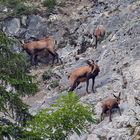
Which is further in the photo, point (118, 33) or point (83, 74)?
point (118, 33)

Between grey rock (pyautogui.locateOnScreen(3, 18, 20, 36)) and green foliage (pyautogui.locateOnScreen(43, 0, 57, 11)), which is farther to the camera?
green foliage (pyautogui.locateOnScreen(43, 0, 57, 11))

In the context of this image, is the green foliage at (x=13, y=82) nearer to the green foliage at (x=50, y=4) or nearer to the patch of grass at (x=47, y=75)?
the patch of grass at (x=47, y=75)

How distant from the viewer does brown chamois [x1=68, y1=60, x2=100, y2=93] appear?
2052 centimetres

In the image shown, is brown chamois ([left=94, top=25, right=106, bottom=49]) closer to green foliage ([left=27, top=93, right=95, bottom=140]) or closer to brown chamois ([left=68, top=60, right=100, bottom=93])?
brown chamois ([left=68, top=60, right=100, bottom=93])

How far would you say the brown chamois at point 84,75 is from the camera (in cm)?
2052

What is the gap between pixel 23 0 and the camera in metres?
30.6

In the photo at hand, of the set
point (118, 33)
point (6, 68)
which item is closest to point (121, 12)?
point (118, 33)

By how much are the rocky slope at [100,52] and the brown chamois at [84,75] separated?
348 millimetres

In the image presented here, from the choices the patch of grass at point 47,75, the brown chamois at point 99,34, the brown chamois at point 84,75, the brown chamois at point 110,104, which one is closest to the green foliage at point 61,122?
the brown chamois at point 110,104

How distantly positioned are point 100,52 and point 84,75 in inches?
123

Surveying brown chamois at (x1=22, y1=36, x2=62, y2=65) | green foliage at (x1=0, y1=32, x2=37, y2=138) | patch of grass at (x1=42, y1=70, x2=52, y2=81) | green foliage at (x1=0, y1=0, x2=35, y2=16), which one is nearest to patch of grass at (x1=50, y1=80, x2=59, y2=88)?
patch of grass at (x1=42, y1=70, x2=52, y2=81)

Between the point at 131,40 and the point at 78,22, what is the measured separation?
6.04 m

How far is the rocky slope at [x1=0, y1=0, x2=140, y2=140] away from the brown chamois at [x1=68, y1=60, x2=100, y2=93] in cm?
35

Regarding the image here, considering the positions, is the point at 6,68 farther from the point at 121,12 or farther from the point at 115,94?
the point at 121,12
